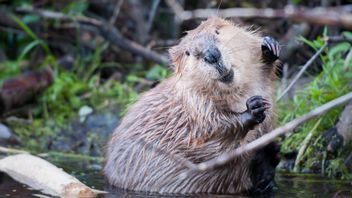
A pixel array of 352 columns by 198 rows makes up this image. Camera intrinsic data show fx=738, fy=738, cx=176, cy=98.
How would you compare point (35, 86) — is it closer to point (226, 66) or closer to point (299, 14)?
point (226, 66)

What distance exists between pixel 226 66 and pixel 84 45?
3.56 m

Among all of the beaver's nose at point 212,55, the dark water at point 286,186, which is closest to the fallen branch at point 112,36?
the dark water at point 286,186

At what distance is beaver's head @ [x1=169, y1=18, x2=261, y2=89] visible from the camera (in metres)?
3.17

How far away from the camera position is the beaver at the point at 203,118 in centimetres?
326

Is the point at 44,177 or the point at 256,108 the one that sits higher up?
the point at 256,108

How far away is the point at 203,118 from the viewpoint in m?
3.34

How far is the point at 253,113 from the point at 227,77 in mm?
243

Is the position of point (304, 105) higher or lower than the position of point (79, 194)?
higher

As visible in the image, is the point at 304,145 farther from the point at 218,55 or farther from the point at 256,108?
the point at 218,55

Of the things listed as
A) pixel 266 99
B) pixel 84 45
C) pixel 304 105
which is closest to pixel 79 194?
pixel 266 99

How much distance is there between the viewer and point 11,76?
5.85 m

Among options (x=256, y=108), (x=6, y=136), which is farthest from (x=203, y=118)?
(x=6, y=136)

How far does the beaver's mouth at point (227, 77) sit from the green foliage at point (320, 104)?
88 centimetres

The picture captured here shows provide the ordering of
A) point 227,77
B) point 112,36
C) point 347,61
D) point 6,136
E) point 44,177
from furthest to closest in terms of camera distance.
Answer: point 112,36 → point 6,136 → point 347,61 → point 44,177 → point 227,77
